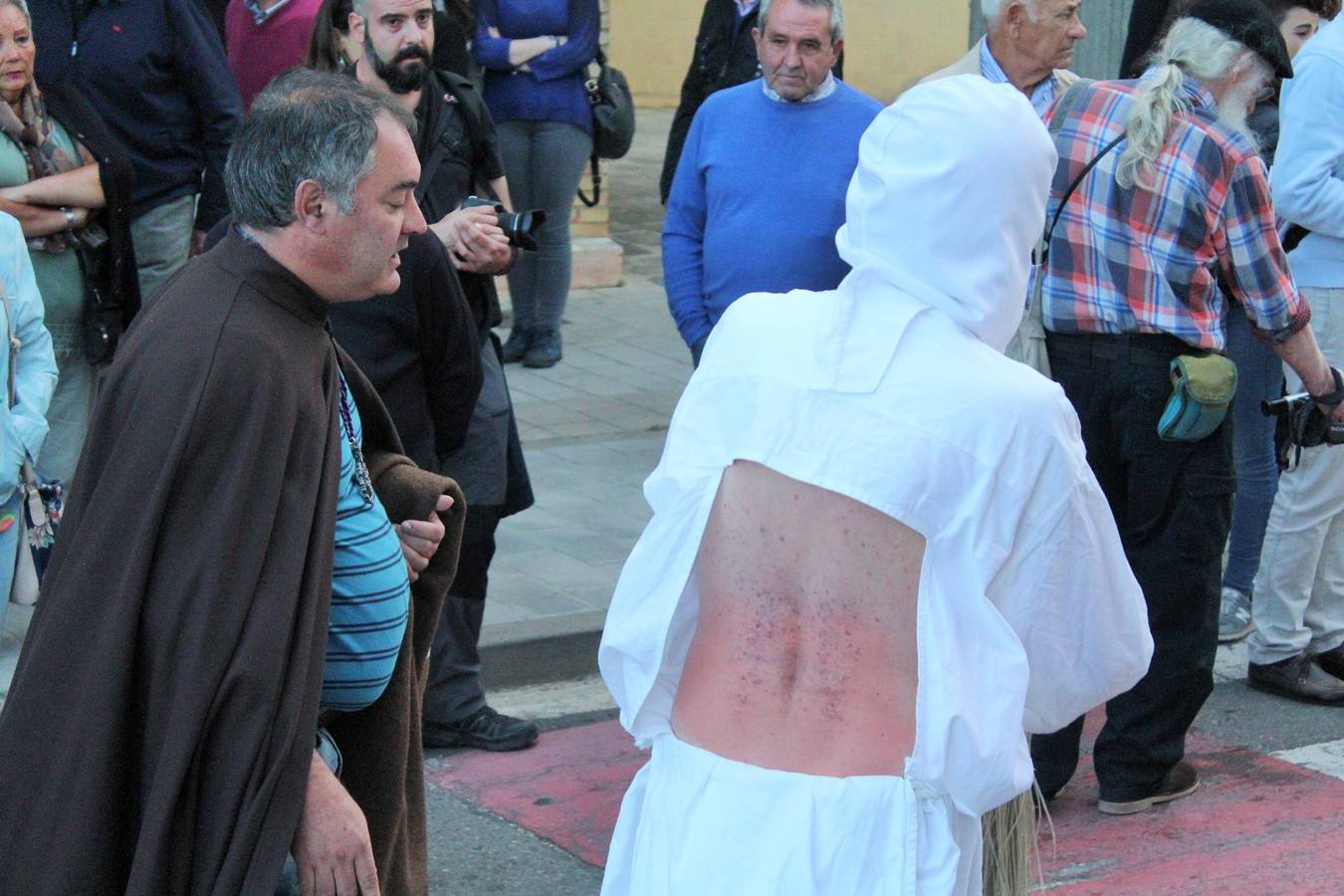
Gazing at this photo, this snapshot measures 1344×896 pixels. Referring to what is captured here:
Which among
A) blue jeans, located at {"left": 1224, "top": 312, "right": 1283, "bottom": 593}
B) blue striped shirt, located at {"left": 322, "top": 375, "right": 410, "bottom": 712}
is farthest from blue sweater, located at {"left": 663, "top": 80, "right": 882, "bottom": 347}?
blue striped shirt, located at {"left": 322, "top": 375, "right": 410, "bottom": 712}

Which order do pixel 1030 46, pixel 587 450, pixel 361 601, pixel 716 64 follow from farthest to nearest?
pixel 716 64 < pixel 587 450 < pixel 1030 46 < pixel 361 601

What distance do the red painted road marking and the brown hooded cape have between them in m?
2.14

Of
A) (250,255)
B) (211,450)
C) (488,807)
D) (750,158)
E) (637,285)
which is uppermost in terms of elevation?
(250,255)

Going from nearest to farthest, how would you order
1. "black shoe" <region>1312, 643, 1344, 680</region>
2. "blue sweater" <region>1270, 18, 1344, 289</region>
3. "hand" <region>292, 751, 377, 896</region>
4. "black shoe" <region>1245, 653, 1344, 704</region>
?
"hand" <region>292, 751, 377, 896</region>, "blue sweater" <region>1270, 18, 1344, 289</region>, "black shoe" <region>1245, 653, 1344, 704</region>, "black shoe" <region>1312, 643, 1344, 680</region>

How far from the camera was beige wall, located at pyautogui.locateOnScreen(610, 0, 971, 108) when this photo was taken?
1723cm

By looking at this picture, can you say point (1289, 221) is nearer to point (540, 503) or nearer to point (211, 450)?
point (540, 503)

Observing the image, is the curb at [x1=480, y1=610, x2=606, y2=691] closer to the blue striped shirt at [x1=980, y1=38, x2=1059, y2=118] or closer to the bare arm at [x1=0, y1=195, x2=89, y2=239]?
the bare arm at [x1=0, y1=195, x2=89, y2=239]

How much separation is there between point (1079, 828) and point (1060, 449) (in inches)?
105

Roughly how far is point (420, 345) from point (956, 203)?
2.28m

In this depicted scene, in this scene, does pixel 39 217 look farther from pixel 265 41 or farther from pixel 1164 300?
pixel 1164 300

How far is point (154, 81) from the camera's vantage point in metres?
6.26

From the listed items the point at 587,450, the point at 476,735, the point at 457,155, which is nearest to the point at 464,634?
the point at 476,735

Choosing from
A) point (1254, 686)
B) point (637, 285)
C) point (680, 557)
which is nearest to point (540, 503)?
point (1254, 686)

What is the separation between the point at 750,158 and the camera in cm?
537
